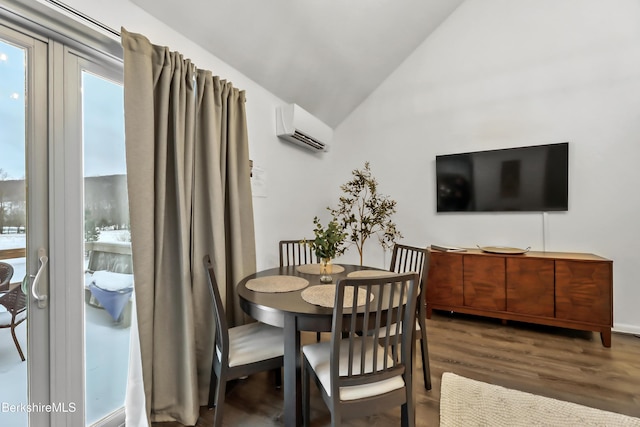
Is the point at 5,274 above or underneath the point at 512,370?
above

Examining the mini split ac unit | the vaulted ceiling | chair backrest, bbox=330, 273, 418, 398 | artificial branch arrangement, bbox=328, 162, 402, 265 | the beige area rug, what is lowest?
the beige area rug

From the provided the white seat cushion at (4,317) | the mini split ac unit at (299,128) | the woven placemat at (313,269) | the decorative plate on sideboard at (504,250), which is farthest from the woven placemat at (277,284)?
the decorative plate on sideboard at (504,250)

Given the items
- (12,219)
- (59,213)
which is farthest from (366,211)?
(12,219)

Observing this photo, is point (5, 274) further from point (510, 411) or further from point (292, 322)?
point (510, 411)

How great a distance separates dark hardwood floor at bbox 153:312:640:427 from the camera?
171 centimetres

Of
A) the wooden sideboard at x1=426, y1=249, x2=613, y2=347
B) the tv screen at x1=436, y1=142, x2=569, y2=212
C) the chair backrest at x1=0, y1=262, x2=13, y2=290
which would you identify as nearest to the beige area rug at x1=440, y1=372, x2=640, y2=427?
the wooden sideboard at x1=426, y1=249, x2=613, y2=347

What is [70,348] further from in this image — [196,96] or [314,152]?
[314,152]

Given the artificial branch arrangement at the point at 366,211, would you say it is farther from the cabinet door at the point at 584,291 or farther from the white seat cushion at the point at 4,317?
the white seat cushion at the point at 4,317

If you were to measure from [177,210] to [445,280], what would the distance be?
2.76 m

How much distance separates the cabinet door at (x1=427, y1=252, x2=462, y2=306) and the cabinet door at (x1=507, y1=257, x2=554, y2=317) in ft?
1.52

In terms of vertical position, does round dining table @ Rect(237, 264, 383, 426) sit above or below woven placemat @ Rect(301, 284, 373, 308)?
below

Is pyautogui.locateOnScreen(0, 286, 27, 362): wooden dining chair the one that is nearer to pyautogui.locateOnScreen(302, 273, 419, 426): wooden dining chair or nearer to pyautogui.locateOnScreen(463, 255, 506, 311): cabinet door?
pyautogui.locateOnScreen(302, 273, 419, 426): wooden dining chair

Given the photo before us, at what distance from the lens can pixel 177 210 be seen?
174 centimetres

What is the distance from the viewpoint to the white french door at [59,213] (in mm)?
1277
